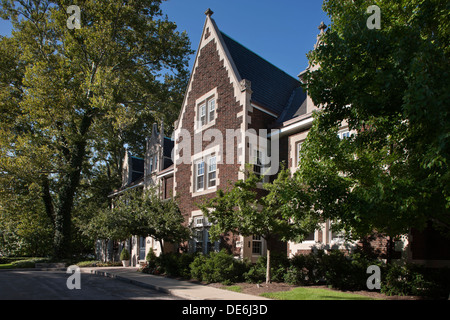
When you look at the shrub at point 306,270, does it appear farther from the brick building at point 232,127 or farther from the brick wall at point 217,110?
the brick wall at point 217,110

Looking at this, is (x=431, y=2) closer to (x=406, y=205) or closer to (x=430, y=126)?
(x=430, y=126)

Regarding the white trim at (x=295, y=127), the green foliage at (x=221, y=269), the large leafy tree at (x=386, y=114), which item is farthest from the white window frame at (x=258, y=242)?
the large leafy tree at (x=386, y=114)

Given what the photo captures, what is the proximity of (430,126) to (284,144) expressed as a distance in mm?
11510

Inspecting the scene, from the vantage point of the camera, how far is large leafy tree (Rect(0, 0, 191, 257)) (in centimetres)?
2686

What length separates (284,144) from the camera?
17938 mm

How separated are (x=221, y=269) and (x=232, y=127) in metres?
7.51

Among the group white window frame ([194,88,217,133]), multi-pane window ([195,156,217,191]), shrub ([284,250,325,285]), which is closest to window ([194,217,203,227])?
multi-pane window ([195,156,217,191])

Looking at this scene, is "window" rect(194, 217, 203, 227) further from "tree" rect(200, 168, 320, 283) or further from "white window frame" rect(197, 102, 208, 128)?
"tree" rect(200, 168, 320, 283)

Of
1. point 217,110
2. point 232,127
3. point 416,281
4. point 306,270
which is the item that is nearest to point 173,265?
point 306,270

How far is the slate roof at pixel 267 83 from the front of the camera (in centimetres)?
1975

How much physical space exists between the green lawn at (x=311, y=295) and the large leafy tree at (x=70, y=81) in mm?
19339

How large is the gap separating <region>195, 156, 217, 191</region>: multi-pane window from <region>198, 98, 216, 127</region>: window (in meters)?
2.40

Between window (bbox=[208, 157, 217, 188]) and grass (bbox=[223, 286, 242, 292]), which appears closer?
grass (bbox=[223, 286, 242, 292])
